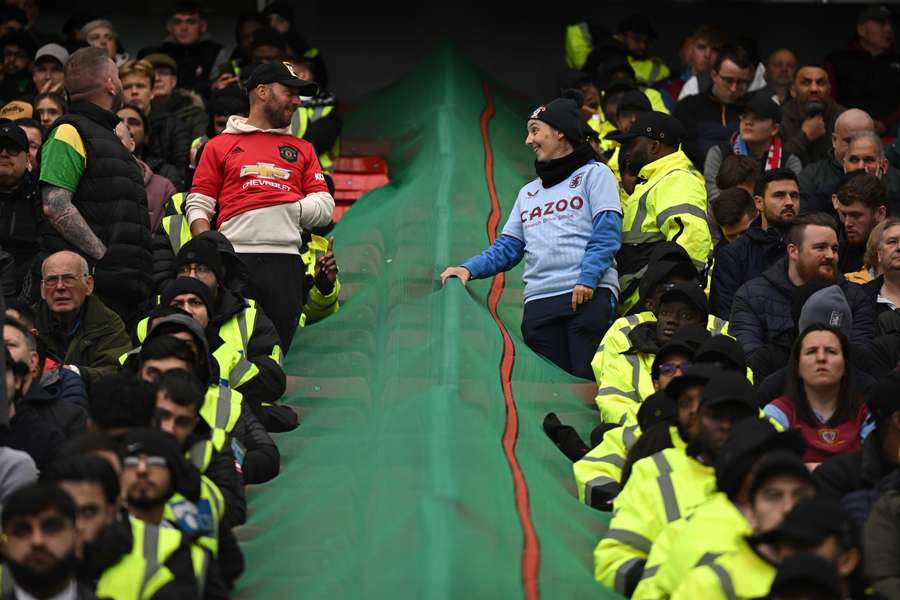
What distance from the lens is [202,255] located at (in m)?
8.60

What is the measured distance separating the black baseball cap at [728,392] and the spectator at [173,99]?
578 cm

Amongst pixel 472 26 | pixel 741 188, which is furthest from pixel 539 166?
pixel 472 26

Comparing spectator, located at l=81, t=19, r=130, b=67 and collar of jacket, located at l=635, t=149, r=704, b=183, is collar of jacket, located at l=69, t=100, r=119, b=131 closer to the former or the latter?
collar of jacket, located at l=635, t=149, r=704, b=183

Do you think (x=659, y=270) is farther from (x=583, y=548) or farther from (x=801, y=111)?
(x=801, y=111)

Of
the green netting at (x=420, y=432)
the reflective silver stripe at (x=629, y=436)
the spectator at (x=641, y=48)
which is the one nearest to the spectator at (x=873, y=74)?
the spectator at (x=641, y=48)

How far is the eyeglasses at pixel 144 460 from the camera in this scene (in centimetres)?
634

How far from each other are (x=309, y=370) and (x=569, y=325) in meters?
1.39

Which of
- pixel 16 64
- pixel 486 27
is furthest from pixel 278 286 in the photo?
pixel 486 27

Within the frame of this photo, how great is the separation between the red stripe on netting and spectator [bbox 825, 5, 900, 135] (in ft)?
11.1

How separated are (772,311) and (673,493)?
2136 mm

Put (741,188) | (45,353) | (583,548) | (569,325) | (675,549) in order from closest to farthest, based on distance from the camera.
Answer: (675,549) → (583,548) → (45,353) → (569,325) → (741,188)

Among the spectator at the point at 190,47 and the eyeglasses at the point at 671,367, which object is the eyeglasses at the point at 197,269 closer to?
the eyeglasses at the point at 671,367

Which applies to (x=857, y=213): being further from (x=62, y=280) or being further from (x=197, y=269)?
(x=62, y=280)

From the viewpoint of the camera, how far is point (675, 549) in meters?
6.50
